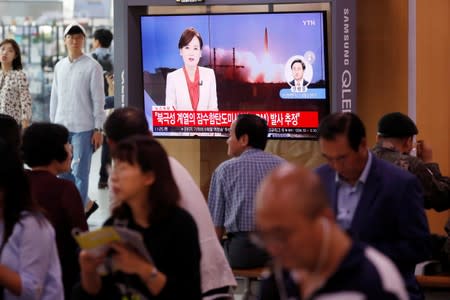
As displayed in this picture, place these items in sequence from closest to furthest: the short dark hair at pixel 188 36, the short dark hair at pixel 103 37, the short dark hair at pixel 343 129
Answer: the short dark hair at pixel 343 129, the short dark hair at pixel 188 36, the short dark hair at pixel 103 37

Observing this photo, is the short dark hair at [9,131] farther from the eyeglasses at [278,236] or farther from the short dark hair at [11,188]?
the eyeglasses at [278,236]

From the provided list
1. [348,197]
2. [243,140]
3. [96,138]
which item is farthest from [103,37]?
[348,197]

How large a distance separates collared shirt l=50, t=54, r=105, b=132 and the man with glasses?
591 cm

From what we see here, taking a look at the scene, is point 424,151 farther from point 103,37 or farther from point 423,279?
point 103,37

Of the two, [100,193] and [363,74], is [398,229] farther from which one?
[100,193]

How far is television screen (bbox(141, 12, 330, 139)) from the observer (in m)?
8.39

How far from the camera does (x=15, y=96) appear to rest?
10.3 m

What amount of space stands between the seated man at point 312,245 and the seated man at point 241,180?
3.79 m

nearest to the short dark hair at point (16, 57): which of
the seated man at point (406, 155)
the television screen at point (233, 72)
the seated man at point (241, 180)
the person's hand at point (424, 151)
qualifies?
the television screen at point (233, 72)

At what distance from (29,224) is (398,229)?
4.87ft

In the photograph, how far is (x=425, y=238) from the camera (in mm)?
4219

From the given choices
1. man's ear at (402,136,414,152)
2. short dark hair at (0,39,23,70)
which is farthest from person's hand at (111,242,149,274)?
short dark hair at (0,39,23,70)

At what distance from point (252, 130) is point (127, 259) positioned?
3.31m

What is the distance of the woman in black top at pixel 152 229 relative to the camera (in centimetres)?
338
